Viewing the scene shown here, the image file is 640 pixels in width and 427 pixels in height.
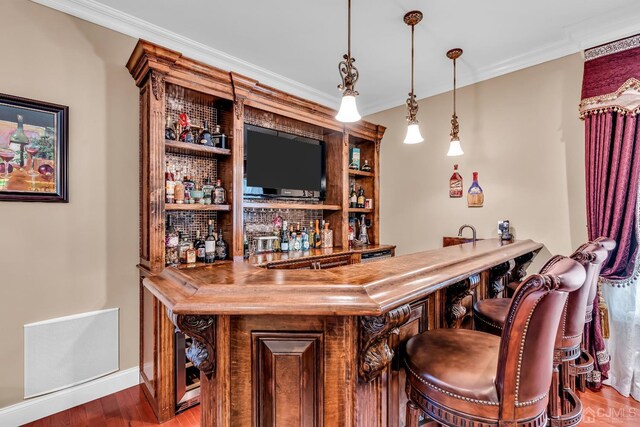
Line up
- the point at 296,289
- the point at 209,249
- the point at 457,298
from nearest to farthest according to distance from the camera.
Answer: the point at 296,289
the point at 457,298
the point at 209,249

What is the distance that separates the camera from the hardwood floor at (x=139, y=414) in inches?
75.9

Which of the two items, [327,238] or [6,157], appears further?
[327,238]

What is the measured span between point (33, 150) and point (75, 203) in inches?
15.4

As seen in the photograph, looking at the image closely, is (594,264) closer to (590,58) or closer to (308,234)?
(590,58)

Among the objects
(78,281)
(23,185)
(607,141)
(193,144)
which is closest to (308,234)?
(193,144)

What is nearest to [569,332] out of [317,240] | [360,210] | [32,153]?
[317,240]

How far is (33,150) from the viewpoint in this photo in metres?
1.95

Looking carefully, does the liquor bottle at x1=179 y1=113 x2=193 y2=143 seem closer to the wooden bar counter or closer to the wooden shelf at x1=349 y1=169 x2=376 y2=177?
the wooden bar counter

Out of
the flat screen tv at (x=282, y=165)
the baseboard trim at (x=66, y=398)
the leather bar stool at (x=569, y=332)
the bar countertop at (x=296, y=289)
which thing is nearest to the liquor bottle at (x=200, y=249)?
the flat screen tv at (x=282, y=165)

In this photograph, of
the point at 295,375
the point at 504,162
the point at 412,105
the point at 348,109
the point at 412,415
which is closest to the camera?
the point at 295,375

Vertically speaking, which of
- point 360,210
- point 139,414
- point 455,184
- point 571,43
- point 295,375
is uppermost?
point 571,43

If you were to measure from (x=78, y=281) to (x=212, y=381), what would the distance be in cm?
163

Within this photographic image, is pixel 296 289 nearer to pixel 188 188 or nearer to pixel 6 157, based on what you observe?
pixel 188 188

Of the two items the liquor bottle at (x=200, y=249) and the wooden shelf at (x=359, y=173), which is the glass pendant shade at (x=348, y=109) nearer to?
the liquor bottle at (x=200, y=249)
